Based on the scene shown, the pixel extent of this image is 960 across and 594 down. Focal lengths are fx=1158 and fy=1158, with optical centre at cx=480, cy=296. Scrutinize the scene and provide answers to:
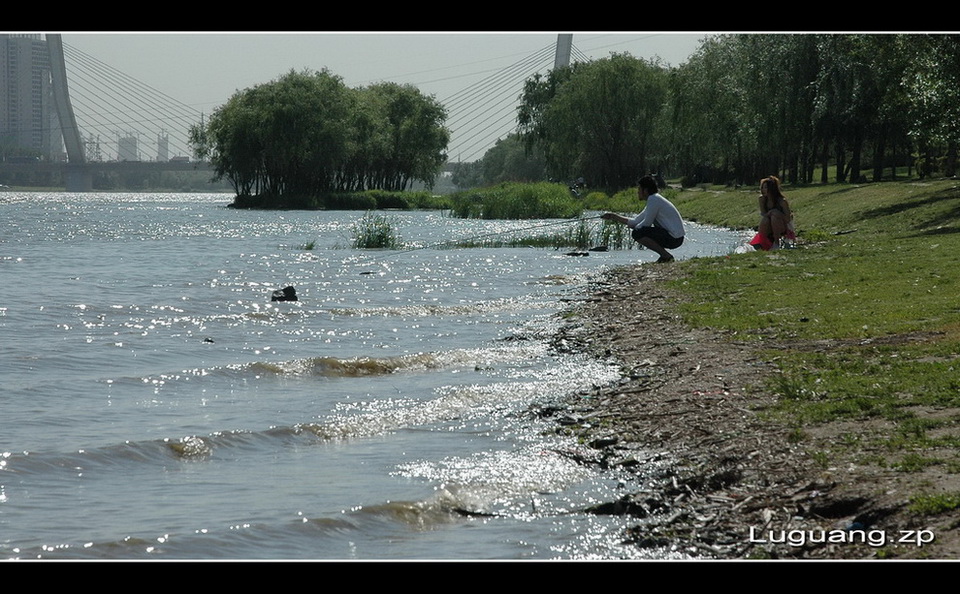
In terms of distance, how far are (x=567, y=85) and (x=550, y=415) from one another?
69.0 metres

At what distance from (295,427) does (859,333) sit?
4969 mm

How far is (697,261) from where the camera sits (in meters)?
20.1

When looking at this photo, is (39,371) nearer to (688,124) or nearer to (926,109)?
(926,109)

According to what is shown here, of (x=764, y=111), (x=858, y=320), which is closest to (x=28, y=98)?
(x=764, y=111)

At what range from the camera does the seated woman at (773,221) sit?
20141 millimetres

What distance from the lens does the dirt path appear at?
5.16 meters

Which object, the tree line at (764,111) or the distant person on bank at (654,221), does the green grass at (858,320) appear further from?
the tree line at (764,111)

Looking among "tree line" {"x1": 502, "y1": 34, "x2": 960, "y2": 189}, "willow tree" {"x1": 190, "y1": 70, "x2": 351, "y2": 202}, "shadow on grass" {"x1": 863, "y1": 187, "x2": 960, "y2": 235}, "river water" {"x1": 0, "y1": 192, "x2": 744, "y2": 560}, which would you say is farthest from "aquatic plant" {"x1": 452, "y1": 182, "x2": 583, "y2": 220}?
"willow tree" {"x1": 190, "y1": 70, "x2": 351, "y2": 202}

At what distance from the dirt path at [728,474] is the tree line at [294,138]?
75251mm

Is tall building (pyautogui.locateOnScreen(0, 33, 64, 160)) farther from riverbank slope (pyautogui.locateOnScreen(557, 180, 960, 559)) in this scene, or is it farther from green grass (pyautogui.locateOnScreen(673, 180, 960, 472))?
riverbank slope (pyautogui.locateOnScreen(557, 180, 960, 559))

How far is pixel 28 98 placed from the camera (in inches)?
4882

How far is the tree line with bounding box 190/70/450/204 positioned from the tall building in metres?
20.5

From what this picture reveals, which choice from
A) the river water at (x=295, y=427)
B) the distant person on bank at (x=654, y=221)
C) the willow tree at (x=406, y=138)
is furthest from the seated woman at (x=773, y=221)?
the willow tree at (x=406, y=138)

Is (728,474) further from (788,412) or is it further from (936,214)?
(936,214)
